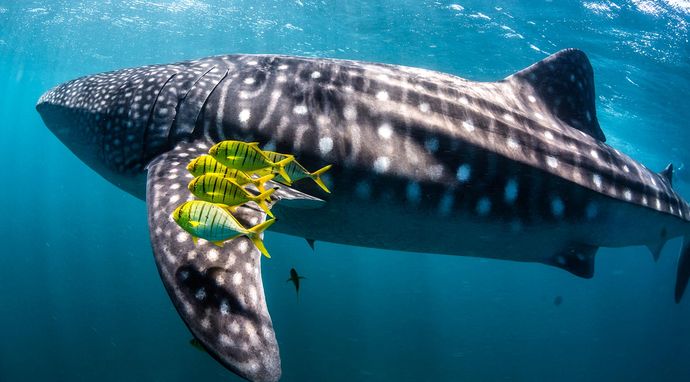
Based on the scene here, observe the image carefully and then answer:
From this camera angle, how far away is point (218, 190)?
2.30 meters

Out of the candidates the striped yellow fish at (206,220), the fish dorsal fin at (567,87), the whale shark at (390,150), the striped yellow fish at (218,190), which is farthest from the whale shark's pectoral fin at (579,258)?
the striped yellow fish at (206,220)

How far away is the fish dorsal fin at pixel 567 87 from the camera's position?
473cm

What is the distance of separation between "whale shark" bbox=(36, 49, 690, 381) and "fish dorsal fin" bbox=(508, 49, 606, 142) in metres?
0.30

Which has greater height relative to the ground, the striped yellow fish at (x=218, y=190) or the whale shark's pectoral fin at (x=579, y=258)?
the striped yellow fish at (x=218, y=190)

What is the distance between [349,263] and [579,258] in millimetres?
36726

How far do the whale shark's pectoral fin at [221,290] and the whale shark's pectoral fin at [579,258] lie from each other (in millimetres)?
3348

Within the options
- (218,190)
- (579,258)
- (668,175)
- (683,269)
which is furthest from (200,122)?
(683,269)

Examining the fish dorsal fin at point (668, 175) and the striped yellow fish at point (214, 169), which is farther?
the fish dorsal fin at point (668, 175)

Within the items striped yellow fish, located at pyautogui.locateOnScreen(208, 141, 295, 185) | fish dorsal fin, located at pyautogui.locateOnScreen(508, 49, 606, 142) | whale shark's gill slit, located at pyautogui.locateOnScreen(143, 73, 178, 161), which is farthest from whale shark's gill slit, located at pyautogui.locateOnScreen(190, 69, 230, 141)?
fish dorsal fin, located at pyautogui.locateOnScreen(508, 49, 606, 142)

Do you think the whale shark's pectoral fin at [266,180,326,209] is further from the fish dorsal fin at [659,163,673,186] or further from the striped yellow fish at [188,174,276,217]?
the fish dorsal fin at [659,163,673,186]

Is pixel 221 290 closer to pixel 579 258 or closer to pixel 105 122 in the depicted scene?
pixel 105 122

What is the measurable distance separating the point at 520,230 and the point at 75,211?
2238 inches

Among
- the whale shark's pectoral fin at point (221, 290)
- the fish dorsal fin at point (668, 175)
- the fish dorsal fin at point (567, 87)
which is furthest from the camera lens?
the fish dorsal fin at point (668, 175)

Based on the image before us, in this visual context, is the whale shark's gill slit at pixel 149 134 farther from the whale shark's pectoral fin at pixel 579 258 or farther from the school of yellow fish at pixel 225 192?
the whale shark's pectoral fin at pixel 579 258
